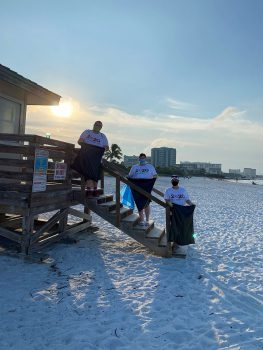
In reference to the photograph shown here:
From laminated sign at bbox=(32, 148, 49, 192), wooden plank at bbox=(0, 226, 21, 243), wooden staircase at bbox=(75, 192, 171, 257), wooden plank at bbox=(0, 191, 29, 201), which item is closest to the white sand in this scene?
wooden staircase at bbox=(75, 192, 171, 257)

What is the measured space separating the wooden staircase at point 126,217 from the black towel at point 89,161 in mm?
316

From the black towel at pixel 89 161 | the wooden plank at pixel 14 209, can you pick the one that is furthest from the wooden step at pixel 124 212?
the wooden plank at pixel 14 209

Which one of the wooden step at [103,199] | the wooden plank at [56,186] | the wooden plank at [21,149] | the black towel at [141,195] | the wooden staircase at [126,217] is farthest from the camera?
the wooden step at [103,199]

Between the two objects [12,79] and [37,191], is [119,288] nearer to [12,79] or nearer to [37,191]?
[37,191]

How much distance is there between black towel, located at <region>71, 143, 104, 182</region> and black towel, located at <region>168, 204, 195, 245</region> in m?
2.13

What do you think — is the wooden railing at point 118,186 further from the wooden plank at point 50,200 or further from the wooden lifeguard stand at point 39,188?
the wooden plank at point 50,200

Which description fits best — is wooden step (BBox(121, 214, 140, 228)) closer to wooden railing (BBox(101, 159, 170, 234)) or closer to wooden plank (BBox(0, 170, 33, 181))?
Answer: wooden railing (BBox(101, 159, 170, 234))

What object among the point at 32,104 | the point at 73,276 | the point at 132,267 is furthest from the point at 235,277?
the point at 32,104

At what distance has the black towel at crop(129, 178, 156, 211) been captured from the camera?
8445mm

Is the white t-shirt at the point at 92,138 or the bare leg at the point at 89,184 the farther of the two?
the bare leg at the point at 89,184

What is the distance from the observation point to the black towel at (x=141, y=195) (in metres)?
8.45

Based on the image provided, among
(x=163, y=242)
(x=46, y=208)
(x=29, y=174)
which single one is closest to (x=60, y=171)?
(x=46, y=208)

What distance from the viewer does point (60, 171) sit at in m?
8.27

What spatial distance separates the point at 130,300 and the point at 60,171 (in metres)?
3.93
